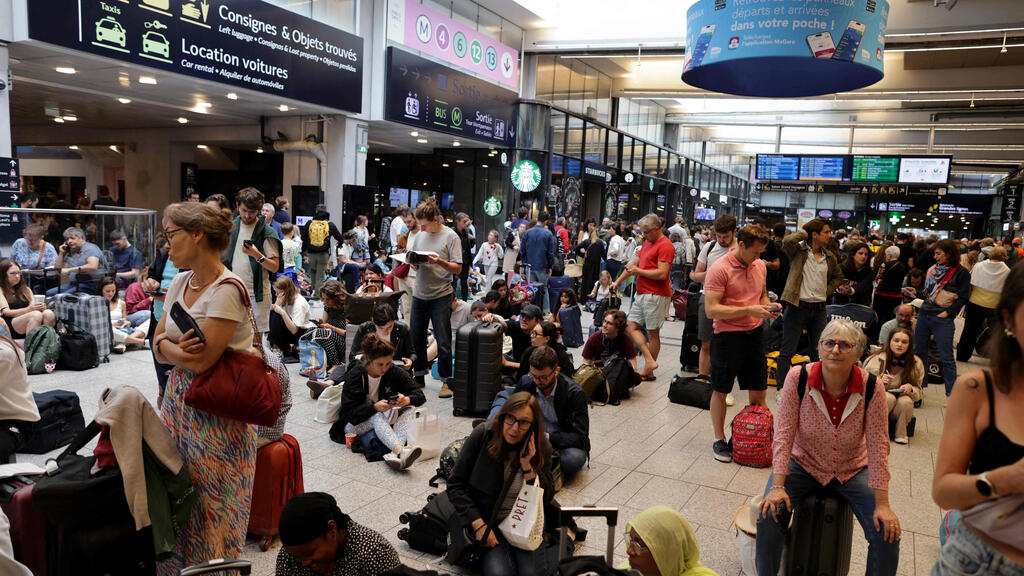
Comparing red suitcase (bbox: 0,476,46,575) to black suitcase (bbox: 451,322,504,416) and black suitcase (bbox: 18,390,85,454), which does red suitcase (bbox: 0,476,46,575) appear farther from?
black suitcase (bbox: 451,322,504,416)

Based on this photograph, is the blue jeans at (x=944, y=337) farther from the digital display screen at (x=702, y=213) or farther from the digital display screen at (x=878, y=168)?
the digital display screen at (x=702, y=213)

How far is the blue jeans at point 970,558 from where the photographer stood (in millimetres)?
1685

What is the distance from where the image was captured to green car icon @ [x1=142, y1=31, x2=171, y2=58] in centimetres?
1017

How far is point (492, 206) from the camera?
20453mm

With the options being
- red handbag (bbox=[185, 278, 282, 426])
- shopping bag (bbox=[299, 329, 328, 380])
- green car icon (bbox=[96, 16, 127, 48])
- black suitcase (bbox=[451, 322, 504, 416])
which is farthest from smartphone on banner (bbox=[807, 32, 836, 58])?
green car icon (bbox=[96, 16, 127, 48])

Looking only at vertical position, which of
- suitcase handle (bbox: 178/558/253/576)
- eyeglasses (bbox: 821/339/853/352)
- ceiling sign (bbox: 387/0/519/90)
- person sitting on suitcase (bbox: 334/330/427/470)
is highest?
ceiling sign (bbox: 387/0/519/90)

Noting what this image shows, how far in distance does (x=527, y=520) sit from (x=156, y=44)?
10.3 m

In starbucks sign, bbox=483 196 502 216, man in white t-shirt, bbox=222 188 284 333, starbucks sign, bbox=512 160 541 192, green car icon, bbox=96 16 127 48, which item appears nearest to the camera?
man in white t-shirt, bbox=222 188 284 333

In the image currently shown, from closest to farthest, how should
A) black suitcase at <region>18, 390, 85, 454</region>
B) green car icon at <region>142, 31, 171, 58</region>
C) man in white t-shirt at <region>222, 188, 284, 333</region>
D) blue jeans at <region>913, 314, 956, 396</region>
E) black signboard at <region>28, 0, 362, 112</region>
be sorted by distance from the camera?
black suitcase at <region>18, 390, 85, 454</region>, man in white t-shirt at <region>222, 188, 284, 333</region>, blue jeans at <region>913, 314, 956, 396</region>, black signboard at <region>28, 0, 362, 112</region>, green car icon at <region>142, 31, 171, 58</region>

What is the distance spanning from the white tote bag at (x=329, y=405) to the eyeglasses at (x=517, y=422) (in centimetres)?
286

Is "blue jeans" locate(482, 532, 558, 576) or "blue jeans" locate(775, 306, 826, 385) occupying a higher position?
"blue jeans" locate(775, 306, 826, 385)

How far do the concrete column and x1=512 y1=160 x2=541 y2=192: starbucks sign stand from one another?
5.47 m

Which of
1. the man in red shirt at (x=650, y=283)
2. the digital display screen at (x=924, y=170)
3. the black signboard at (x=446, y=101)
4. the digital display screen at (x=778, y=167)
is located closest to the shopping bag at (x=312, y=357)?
the man in red shirt at (x=650, y=283)

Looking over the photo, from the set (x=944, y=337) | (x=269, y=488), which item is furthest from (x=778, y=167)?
(x=269, y=488)
